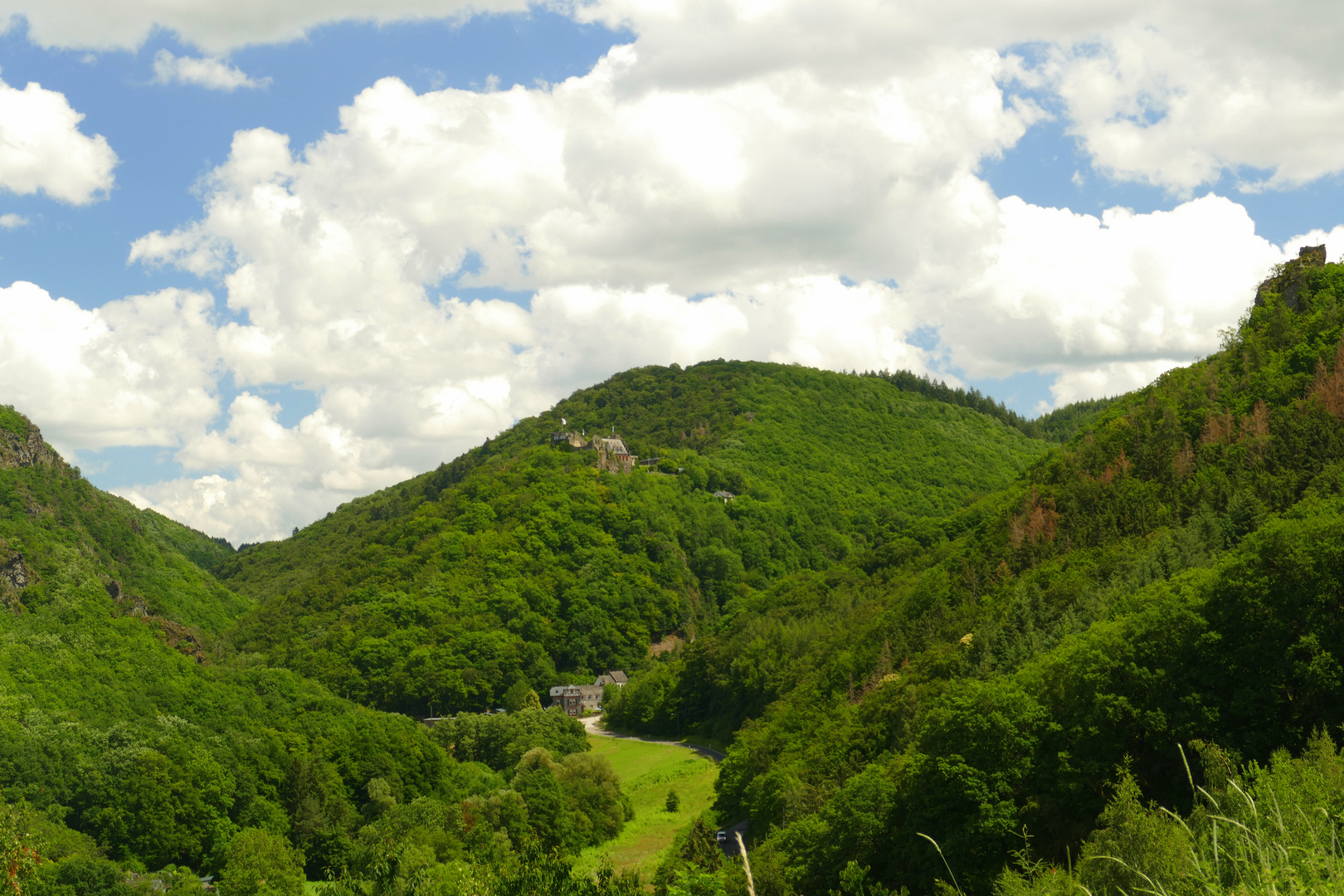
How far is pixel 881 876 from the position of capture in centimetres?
4381

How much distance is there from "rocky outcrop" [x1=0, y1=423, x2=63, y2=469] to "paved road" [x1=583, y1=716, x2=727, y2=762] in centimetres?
7970

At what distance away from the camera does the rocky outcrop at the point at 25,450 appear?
125m

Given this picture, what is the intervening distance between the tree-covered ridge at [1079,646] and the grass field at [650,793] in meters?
5.69

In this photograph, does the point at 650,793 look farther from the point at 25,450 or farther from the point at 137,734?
the point at 25,450

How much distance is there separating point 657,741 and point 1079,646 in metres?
73.4

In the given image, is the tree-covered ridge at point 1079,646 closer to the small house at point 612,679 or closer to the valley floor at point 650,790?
the valley floor at point 650,790

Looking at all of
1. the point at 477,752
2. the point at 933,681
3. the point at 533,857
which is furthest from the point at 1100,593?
the point at 477,752

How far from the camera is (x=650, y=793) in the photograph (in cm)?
8444

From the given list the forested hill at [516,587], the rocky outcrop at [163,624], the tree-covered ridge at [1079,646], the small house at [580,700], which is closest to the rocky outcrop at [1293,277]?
the tree-covered ridge at [1079,646]

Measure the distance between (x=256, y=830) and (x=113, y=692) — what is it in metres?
28.1

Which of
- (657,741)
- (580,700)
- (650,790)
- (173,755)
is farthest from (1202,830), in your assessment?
(580,700)

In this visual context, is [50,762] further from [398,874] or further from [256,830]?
[398,874]

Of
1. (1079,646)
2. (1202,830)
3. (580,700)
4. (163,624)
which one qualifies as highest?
(163,624)

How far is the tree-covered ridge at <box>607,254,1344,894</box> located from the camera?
3856 cm
